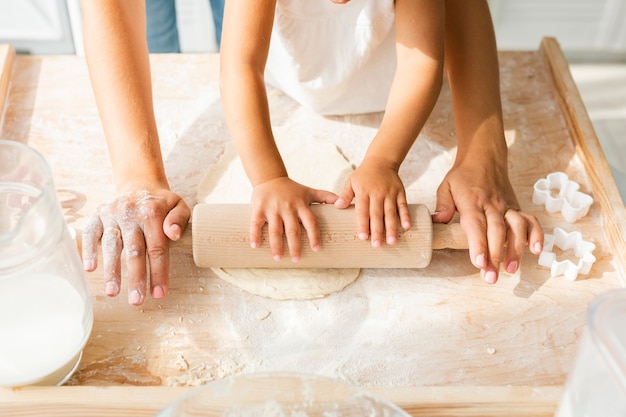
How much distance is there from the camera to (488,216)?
3.01ft

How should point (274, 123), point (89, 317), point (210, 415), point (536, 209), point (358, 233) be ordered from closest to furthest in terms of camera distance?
point (210, 415) < point (89, 317) < point (358, 233) < point (536, 209) < point (274, 123)

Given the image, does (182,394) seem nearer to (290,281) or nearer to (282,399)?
(282,399)

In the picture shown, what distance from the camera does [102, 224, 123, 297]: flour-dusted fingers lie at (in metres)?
0.83

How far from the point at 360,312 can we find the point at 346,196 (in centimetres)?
16

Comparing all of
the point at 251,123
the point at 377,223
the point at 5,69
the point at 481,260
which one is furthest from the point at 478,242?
the point at 5,69

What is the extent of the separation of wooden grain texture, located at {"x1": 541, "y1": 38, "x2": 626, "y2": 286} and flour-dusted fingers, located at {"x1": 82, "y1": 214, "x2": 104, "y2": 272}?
65cm

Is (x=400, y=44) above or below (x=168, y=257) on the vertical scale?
above

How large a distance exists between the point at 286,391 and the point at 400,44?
0.61 metres

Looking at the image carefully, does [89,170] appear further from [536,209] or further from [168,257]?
[536,209]

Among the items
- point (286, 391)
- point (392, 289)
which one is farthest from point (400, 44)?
point (286, 391)

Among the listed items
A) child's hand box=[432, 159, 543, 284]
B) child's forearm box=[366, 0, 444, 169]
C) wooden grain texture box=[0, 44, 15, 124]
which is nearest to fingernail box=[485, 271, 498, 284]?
child's hand box=[432, 159, 543, 284]

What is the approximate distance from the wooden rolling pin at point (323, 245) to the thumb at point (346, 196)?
11 mm

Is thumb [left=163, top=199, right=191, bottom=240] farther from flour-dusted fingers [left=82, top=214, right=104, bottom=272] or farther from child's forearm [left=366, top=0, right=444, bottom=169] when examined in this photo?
child's forearm [left=366, top=0, right=444, bottom=169]

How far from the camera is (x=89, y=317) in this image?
755mm
